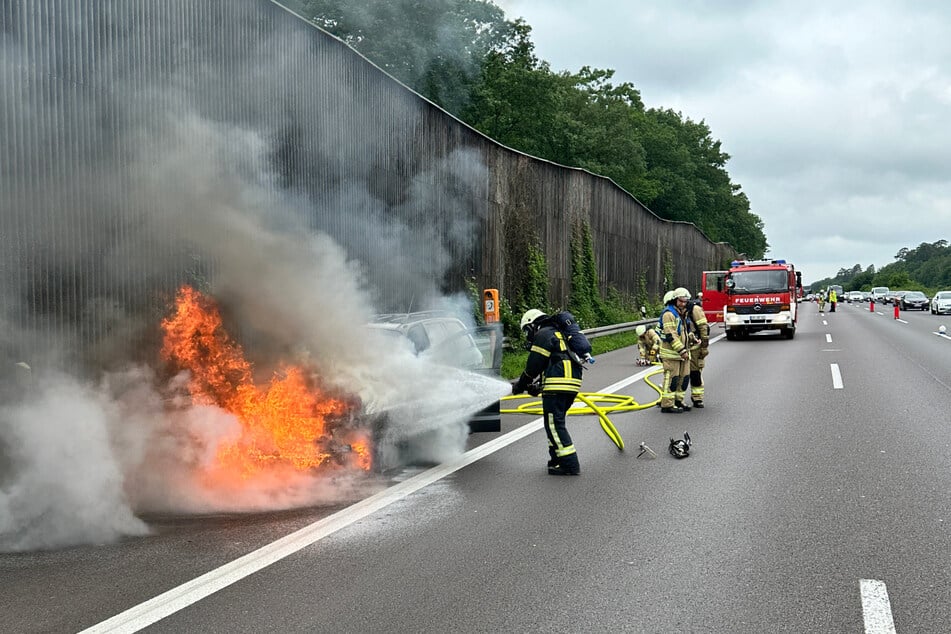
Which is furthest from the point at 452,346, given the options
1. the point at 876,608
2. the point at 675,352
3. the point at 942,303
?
the point at 942,303

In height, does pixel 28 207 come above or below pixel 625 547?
above

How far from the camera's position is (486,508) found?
21.0 feet

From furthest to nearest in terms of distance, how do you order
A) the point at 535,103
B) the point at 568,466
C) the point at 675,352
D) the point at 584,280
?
the point at 535,103, the point at 584,280, the point at 675,352, the point at 568,466

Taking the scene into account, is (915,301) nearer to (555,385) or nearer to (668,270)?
(668,270)

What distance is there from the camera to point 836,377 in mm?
15523

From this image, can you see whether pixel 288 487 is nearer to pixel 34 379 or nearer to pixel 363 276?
pixel 34 379

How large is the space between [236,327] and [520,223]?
1559 cm

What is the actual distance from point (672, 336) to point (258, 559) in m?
7.44

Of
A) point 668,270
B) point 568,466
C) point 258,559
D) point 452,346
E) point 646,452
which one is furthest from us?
point 668,270

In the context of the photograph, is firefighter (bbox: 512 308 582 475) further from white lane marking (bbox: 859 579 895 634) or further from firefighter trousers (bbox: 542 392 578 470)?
white lane marking (bbox: 859 579 895 634)

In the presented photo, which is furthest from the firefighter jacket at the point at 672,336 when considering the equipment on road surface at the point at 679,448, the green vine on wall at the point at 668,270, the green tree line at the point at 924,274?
the green tree line at the point at 924,274

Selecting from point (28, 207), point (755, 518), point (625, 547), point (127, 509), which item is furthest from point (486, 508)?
point (28, 207)

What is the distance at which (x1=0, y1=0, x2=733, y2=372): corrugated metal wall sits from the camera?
7.56m

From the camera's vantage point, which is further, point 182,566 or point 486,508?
point 486,508
